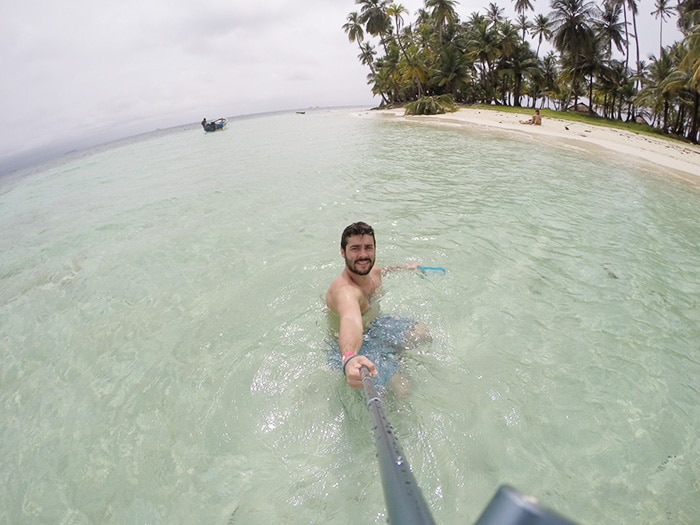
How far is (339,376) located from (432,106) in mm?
39682

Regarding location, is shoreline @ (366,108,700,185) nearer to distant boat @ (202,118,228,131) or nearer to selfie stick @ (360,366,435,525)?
selfie stick @ (360,366,435,525)

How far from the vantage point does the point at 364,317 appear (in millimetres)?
3967

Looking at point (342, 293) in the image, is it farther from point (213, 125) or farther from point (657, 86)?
point (213, 125)

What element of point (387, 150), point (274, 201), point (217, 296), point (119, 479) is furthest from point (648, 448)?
point (387, 150)

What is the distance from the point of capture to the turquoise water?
292 cm

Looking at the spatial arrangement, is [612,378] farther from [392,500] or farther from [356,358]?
[392,500]

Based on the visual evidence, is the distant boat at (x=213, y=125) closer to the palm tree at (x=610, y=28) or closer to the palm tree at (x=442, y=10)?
the palm tree at (x=442, y=10)

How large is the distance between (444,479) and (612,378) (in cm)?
227

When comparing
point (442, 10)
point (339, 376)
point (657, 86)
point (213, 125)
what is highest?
point (442, 10)

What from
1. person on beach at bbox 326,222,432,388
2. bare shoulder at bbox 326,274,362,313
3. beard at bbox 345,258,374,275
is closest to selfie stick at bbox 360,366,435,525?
person on beach at bbox 326,222,432,388

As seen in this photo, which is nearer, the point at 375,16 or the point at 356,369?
the point at 356,369

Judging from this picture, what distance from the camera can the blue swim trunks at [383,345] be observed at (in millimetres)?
3606

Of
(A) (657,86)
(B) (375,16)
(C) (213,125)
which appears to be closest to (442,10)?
(B) (375,16)

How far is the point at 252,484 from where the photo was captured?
9.81 feet
